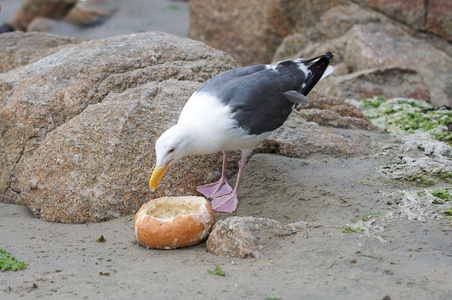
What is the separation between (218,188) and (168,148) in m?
0.86

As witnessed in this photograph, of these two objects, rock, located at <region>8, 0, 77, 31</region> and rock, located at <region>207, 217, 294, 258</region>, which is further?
rock, located at <region>8, 0, 77, 31</region>

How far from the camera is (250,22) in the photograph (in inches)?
401

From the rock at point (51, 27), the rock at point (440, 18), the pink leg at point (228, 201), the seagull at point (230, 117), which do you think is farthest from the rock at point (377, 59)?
the rock at point (51, 27)

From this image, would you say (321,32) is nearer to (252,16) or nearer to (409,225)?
(252,16)

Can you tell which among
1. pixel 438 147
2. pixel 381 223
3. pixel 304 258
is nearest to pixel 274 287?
pixel 304 258

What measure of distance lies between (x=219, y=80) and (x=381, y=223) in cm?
181

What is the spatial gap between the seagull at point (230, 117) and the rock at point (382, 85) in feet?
11.0

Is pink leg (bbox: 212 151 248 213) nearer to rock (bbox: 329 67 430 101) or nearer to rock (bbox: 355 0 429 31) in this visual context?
rock (bbox: 329 67 430 101)

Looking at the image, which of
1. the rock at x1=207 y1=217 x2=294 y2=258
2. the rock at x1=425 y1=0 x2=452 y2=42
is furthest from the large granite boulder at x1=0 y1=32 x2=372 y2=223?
the rock at x1=425 y1=0 x2=452 y2=42

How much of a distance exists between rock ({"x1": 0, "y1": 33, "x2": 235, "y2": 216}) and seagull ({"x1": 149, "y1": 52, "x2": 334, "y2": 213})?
1.83ft

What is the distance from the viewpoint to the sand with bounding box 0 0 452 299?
109 inches

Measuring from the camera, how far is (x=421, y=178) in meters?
4.40

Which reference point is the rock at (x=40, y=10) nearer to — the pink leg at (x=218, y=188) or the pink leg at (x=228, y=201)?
the pink leg at (x=218, y=188)

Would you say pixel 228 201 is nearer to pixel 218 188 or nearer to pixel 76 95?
pixel 218 188
